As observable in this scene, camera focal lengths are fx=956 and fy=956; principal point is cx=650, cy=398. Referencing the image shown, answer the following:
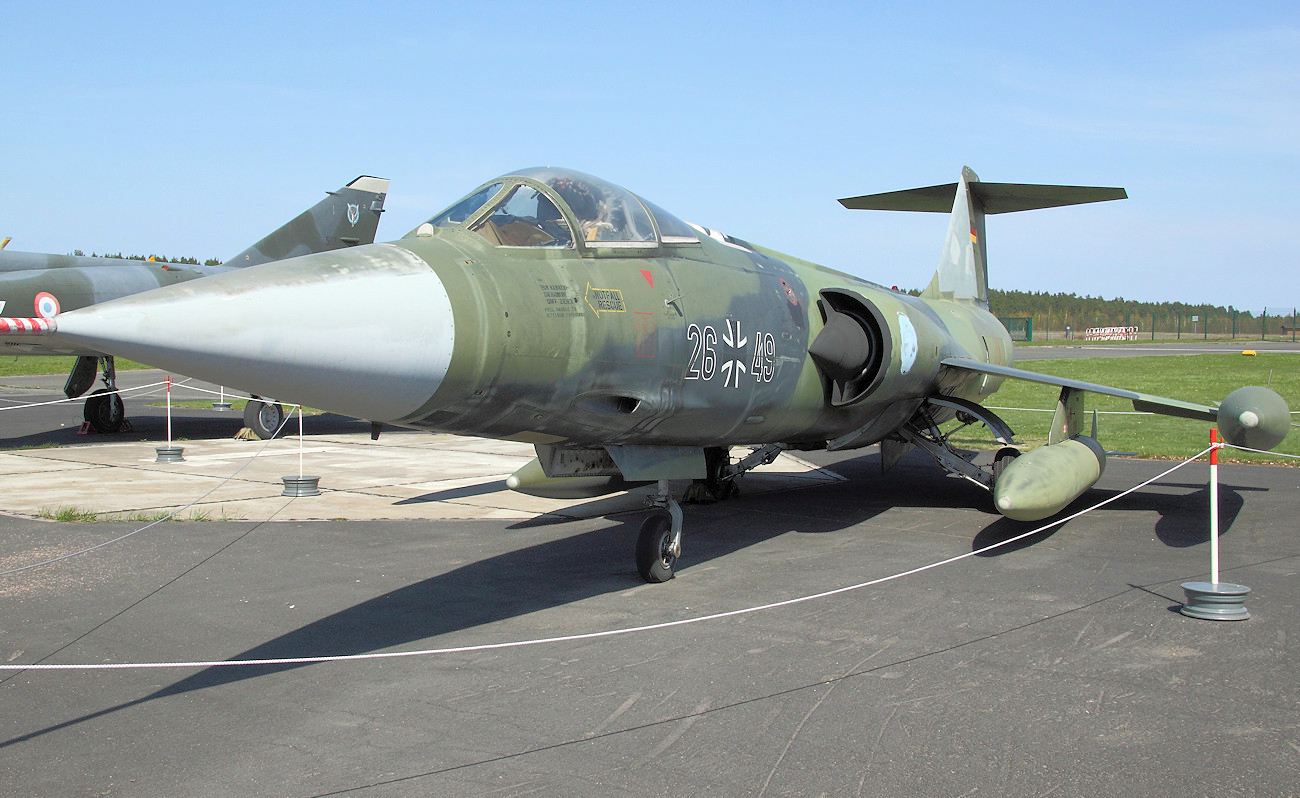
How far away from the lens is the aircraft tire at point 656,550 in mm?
6988

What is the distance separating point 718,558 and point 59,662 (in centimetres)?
474

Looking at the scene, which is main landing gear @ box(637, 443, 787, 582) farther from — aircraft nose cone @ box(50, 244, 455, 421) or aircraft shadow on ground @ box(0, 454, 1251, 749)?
aircraft nose cone @ box(50, 244, 455, 421)

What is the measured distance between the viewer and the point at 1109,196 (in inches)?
506

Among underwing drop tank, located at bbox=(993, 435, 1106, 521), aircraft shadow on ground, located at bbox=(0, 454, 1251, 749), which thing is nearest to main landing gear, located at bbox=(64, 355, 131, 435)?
aircraft shadow on ground, located at bbox=(0, 454, 1251, 749)

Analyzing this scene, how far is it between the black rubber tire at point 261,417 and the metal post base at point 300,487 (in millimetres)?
6786

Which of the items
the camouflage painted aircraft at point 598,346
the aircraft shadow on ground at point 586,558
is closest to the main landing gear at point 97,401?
the camouflage painted aircraft at point 598,346

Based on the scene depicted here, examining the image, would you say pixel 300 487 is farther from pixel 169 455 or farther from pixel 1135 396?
pixel 1135 396

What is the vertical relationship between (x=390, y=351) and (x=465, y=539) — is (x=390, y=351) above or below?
above

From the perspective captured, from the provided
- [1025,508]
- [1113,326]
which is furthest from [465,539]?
[1113,326]

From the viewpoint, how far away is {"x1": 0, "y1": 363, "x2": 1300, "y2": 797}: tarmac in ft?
12.7

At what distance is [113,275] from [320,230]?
13.6 ft

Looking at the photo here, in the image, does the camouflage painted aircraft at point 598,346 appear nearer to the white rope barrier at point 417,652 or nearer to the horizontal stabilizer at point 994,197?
the white rope barrier at point 417,652

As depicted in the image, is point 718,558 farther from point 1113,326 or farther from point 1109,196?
point 1113,326

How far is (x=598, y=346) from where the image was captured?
561cm
